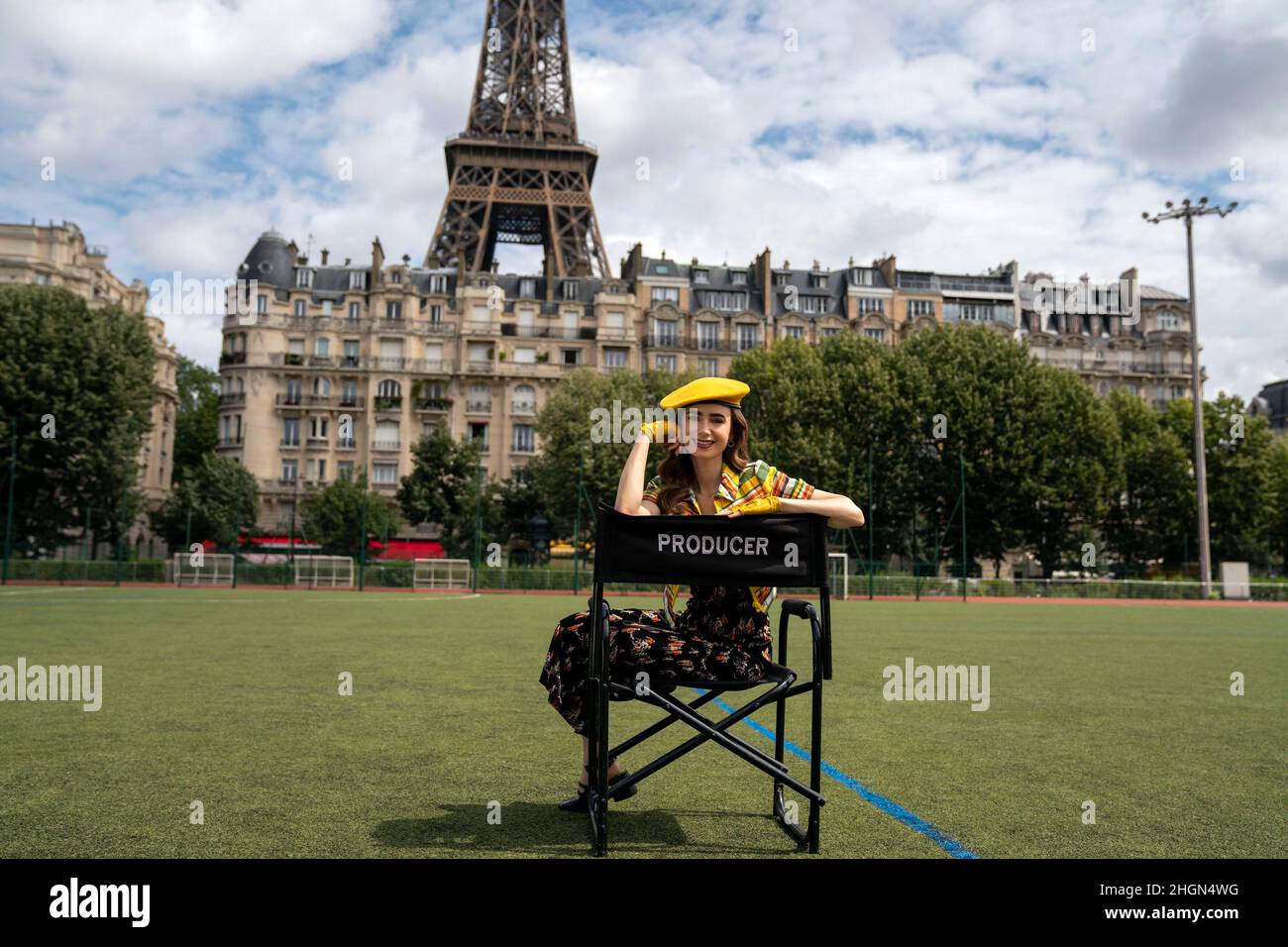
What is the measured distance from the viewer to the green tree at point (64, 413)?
39125mm

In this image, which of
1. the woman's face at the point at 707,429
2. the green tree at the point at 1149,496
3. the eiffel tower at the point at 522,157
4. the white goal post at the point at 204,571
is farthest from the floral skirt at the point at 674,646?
the eiffel tower at the point at 522,157

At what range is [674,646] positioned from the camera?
3.72 metres

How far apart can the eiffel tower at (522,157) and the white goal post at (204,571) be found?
35.8 meters

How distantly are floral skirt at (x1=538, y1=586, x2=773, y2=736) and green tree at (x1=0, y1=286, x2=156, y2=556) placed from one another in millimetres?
38883

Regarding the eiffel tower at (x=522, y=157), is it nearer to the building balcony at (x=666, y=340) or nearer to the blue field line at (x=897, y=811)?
the building balcony at (x=666, y=340)

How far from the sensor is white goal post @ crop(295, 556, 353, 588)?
34.4 m


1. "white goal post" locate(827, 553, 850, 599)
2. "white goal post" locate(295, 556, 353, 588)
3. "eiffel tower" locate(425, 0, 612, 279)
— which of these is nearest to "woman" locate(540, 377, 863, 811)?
"white goal post" locate(827, 553, 850, 599)

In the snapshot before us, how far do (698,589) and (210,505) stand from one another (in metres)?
56.7

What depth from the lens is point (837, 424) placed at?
46.2 metres

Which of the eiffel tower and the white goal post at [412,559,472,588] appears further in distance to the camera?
the eiffel tower

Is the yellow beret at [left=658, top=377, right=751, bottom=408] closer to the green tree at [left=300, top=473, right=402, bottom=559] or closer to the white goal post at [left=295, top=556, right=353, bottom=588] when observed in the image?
the white goal post at [left=295, top=556, right=353, bottom=588]

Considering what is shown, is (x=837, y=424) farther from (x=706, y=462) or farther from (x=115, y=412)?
(x=706, y=462)

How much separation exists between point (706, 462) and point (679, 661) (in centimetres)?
82

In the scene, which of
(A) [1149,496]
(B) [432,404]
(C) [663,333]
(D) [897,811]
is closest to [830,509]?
(D) [897,811]
